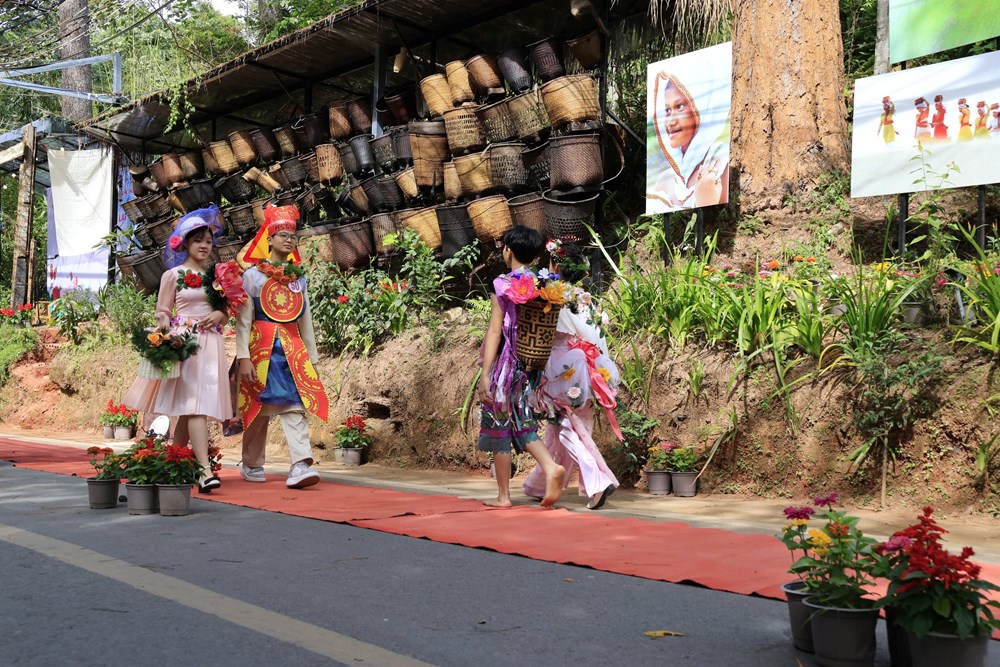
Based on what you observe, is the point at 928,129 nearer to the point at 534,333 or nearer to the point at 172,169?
the point at 534,333

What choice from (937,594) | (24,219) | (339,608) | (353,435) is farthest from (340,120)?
(937,594)

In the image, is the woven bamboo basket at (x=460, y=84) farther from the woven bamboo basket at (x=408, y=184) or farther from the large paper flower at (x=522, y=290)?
the large paper flower at (x=522, y=290)

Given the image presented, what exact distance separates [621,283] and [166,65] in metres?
11.9

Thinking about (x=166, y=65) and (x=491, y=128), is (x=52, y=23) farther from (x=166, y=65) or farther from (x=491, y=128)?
(x=491, y=128)

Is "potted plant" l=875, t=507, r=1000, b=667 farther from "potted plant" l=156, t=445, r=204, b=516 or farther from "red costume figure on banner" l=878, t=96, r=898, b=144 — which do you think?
"red costume figure on banner" l=878, t=96, r=898, b=144

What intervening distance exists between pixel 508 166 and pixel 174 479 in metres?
6.23

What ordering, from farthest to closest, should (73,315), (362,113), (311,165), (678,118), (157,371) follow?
(73,315) → (311,165) → (362,113) → (678,118) → (157,371)

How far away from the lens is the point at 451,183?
11922 millimetres

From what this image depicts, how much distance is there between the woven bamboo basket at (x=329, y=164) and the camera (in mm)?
14242

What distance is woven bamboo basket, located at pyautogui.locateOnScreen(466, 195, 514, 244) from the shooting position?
11125 mm

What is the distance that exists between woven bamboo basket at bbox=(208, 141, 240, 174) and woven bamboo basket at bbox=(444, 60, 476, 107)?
20.0ft

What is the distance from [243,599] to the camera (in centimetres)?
376

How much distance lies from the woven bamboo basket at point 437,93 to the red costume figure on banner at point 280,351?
187 inches

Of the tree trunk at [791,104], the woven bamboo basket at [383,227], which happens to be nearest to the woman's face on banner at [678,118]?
the tree trunk at [791,104]
